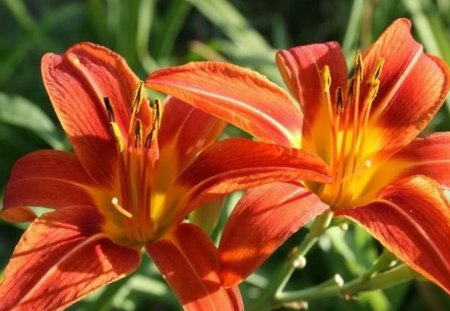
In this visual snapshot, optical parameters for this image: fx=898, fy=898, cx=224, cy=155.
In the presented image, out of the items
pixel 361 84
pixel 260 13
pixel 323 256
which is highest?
pixel 361 84

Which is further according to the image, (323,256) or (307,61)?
(323,256)

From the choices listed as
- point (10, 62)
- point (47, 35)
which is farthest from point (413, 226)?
point (47, 35)

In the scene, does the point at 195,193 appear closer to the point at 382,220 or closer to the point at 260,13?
the point at 382,220

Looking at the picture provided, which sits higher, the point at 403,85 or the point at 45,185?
the point at 403,85

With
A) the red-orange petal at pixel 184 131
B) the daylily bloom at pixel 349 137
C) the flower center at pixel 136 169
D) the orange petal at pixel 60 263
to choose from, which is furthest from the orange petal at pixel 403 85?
the orange petal at pixel 60 263

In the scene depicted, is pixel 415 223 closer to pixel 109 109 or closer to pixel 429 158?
pixel 429 158

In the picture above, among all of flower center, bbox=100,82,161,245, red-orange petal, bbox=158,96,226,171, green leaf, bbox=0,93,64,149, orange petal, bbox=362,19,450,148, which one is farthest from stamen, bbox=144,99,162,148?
green leaf, bbox=0,93,64,149

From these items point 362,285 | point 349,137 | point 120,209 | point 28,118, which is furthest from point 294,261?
point 28,118
